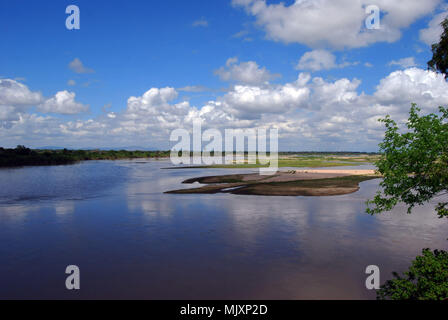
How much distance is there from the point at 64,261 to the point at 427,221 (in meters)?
38.1

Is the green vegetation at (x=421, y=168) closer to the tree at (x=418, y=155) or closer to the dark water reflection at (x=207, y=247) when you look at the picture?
the tree at (x=418, y=155)

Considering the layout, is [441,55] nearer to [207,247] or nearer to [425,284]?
[425,284]

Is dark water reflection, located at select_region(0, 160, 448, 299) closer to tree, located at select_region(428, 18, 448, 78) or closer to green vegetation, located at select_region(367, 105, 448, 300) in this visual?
green vegetation, located at select_region(367, 105, 448, 300)

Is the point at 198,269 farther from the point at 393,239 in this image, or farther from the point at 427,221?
the point at 427,221

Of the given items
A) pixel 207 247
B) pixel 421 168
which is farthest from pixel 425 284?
pixel 207 247

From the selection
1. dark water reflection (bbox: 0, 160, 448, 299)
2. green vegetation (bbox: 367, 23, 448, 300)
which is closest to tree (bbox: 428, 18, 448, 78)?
green vegetation (bbox: 367, 23, 448, 300)

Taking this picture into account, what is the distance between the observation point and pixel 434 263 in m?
16.4

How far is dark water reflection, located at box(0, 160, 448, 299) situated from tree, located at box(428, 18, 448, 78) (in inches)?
593

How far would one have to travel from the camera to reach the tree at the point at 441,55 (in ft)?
77.0

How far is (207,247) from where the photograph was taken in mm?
26750

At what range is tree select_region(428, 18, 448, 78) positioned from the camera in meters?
23.5

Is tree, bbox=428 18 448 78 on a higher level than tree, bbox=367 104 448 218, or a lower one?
higher
